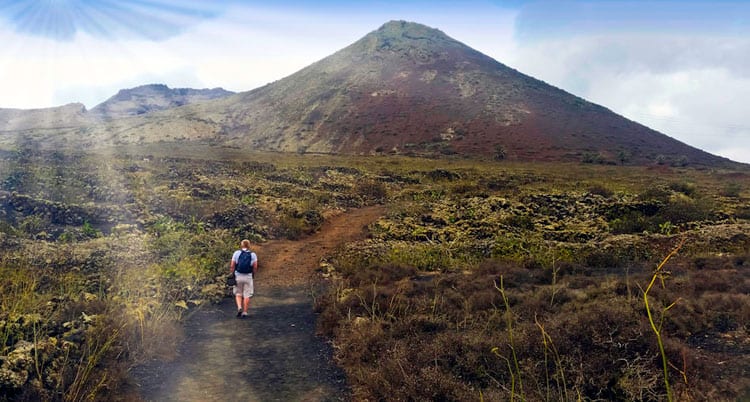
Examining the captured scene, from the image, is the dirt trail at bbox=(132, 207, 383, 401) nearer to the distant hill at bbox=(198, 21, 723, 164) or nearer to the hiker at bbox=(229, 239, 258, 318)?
the hiker at bbox=(229, 239, 258, 318)

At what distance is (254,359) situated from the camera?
25.1ft

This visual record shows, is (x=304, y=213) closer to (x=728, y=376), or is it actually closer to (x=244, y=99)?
(x=728, y=376)

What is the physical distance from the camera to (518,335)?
274 inches

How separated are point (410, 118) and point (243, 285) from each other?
64359 mm

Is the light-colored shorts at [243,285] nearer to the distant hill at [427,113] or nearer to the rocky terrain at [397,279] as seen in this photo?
the rocky terrain at [397,279]

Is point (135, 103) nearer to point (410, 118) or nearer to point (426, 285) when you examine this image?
point (410, 118)

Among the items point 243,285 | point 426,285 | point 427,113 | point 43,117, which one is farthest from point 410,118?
point 43,117

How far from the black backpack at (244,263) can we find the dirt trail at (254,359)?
3.42 feet

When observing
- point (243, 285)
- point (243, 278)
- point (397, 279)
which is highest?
point (243, 278)

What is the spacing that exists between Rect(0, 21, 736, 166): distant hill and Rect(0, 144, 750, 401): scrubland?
3658cm

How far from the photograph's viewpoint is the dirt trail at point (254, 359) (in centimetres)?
639

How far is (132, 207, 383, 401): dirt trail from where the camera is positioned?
6.39 meters

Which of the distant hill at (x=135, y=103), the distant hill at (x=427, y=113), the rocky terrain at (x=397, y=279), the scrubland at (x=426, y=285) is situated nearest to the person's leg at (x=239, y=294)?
the rocky terrain at (x=397, y=279)

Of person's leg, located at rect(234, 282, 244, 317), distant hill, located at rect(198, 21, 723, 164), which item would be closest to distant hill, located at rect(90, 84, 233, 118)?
distant hill, located at rect(198, 21, 723, 164)
